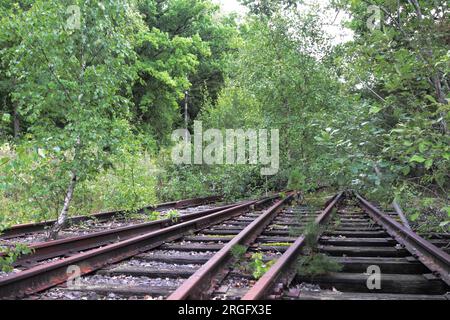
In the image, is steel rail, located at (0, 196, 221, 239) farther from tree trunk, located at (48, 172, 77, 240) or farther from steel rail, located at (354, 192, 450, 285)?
steel rail, located at (354, 192, 450, 285)

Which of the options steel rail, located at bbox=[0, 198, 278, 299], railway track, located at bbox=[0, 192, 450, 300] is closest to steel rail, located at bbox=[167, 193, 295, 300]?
railway track, located at bbox=[0, 192, 450, 300]

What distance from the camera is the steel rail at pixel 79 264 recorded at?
3.61m

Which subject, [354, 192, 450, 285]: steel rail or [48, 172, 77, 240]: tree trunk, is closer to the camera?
[354, 192, 450, 285]: steel rail

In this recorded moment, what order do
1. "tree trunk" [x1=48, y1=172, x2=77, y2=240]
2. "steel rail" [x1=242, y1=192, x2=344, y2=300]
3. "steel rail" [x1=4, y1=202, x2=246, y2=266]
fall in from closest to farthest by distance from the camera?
1. "steel rail" [x1=242, y1=192, x2=344, y2=300]
2. "steel rail" [x1=4, y1=202, x2=246, y2=266]
3. "tree trunk" [x1=48, y1=172, x2=77, y2=240]

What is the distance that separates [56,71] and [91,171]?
178 cm

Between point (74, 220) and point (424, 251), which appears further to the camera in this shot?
point (74, 220)

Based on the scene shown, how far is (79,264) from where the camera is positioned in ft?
14.5

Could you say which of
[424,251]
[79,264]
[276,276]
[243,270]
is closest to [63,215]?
[79,264]

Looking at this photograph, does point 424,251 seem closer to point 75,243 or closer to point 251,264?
point 251,264

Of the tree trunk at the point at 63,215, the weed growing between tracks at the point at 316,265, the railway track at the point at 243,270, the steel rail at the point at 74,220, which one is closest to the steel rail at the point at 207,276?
the railway track at the point at 243,270

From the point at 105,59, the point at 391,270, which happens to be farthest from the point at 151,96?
the point at 391,270

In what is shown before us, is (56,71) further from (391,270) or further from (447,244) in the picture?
(447,244)

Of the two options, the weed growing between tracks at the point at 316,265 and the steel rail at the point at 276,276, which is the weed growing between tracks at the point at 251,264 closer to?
the steel rail at the point at 276,276

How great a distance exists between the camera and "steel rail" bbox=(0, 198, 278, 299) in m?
3.61
